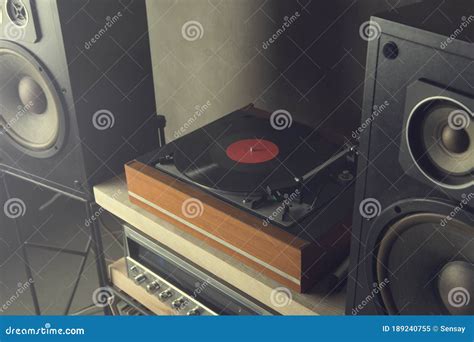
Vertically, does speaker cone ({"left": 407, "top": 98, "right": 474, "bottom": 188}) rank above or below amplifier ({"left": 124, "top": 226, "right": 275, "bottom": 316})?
below

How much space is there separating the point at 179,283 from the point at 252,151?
303 millimetres

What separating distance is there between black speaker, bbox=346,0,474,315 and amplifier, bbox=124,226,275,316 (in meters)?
0.31

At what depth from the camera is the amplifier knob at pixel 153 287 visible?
118 centimetres

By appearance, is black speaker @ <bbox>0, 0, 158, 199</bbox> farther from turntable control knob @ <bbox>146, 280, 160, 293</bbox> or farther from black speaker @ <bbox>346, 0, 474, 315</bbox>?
black speaker @ <bbox>346, 0, 474, 315</bbox>

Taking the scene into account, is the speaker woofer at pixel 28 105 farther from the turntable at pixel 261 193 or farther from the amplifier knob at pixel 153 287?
the amplifier knob at pixel 153 287

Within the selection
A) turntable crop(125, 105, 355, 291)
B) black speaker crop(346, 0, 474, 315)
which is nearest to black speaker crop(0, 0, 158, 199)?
turntable crop(125, 105, 355, 291)

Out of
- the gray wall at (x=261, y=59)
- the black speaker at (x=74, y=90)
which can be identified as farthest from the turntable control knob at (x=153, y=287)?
the gray wall at (x=261, y=59)

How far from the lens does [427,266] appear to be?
68 centimetres

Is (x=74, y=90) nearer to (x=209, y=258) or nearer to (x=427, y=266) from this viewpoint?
(x=209, y=258)

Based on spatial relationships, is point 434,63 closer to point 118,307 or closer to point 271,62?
point 271,62

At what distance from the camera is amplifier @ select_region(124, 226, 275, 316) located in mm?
1030

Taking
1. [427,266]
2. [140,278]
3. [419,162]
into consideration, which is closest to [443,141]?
[419,162]

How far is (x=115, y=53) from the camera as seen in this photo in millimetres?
1167

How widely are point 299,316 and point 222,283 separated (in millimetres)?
180
